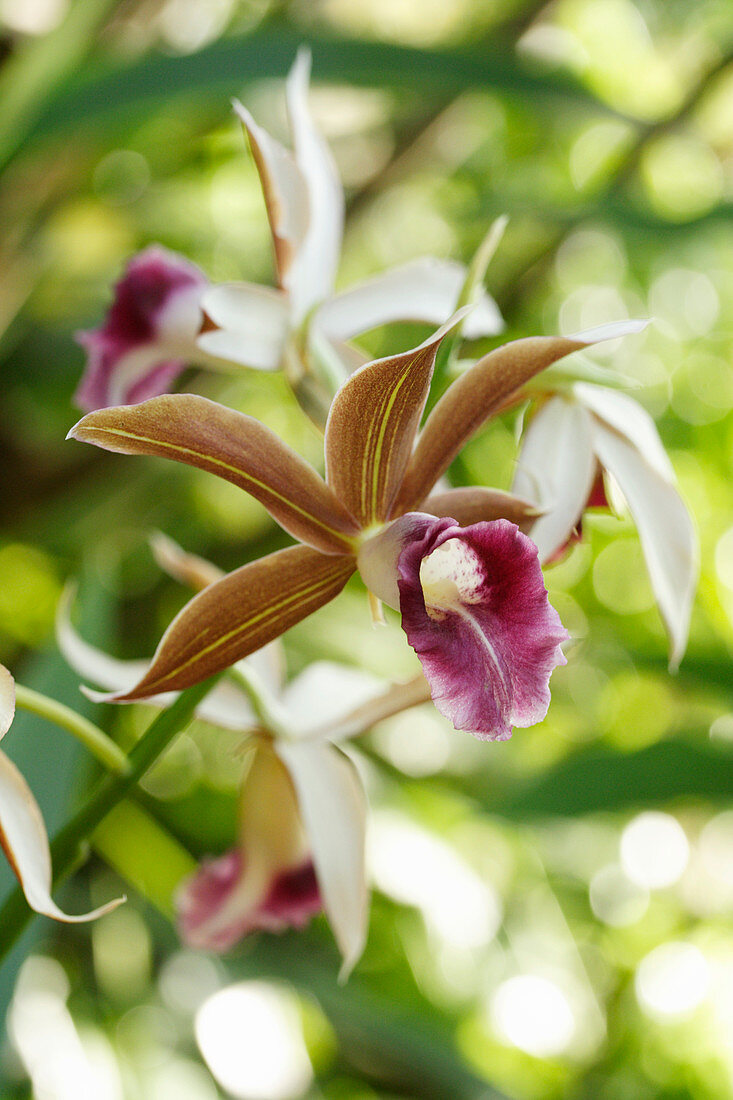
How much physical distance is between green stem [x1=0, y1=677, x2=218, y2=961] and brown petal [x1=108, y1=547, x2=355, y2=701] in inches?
1.3

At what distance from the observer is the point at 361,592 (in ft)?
5.26

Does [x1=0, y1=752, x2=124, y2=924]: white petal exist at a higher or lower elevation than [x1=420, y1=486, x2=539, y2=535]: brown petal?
lower

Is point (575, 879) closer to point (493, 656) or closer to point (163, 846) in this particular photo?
point (163, 846)

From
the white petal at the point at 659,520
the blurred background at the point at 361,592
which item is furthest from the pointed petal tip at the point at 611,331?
the blurred background at the point at 361,592

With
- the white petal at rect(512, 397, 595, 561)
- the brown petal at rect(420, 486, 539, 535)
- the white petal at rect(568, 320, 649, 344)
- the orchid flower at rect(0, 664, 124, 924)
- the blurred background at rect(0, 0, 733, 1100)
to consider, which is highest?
the white petal at rect(568, 320, 649, 344)

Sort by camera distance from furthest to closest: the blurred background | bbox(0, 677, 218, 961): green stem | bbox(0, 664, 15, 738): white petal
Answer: the blurred background → bbox(0, 677, 218, 961): green stem → bbox(0, 664, 15, 738): white petal

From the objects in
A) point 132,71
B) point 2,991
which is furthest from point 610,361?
point 2,991

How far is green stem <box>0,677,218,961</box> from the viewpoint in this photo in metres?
0.36

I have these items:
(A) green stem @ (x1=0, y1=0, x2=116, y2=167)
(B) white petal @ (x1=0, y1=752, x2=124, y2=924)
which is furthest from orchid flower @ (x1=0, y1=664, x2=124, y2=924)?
(A) green stem @ (x1=0, y1=0, x2=116, y2=167)

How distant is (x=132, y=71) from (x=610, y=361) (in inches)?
43.4

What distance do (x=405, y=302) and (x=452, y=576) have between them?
0.21 m

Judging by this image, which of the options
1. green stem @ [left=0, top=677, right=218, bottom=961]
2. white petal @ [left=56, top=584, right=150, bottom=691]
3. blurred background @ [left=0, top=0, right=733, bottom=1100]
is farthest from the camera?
blurred background @ [left=0, top=0, right=733, bottom=1100]

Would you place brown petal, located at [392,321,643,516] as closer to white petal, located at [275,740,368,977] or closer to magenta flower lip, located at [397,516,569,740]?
magenta flower lip, located at [397,516,569,740]

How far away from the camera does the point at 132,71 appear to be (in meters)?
0.86
